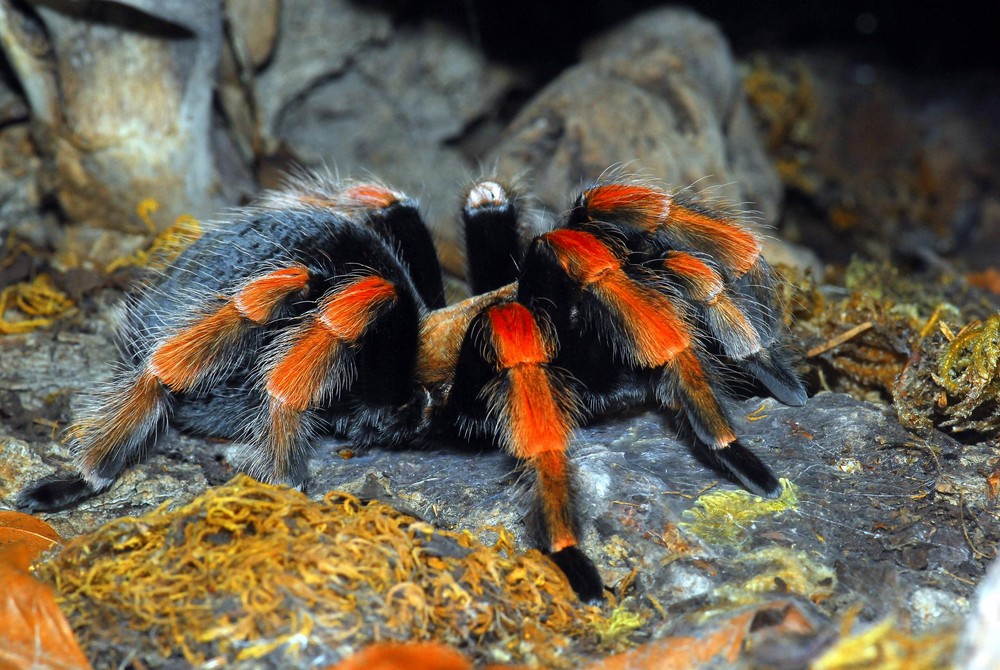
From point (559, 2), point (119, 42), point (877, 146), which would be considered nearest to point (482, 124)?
point (559, 2)

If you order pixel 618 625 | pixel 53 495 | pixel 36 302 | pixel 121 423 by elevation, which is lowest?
pixel 618 625

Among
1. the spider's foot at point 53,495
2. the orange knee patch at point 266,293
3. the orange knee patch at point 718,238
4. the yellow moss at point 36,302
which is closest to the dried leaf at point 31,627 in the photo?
the spider's foot at point 53,495

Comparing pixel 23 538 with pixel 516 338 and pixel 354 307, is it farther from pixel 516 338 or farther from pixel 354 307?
pixel 516 338

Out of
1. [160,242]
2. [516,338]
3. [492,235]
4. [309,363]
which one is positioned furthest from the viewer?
[160,242]

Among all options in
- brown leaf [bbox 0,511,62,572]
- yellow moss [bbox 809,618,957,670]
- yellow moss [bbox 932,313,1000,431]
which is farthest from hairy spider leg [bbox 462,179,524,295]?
yellow moss [bbox 809,618,957,670]

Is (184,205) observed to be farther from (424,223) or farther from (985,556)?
(985,556)

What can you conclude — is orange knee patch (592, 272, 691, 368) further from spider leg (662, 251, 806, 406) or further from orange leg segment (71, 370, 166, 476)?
orange leg segment (71, 370, 166, 476)

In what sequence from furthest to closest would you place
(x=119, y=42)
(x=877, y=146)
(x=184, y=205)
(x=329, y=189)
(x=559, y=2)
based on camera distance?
(x=877, y=146) < (x=559, y=2) < (x=184, y=205) < (x=119, y=42) < (x=329, y=189)

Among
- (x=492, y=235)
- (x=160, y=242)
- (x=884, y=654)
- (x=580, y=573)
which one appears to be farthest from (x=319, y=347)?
(x=160, y=242)
